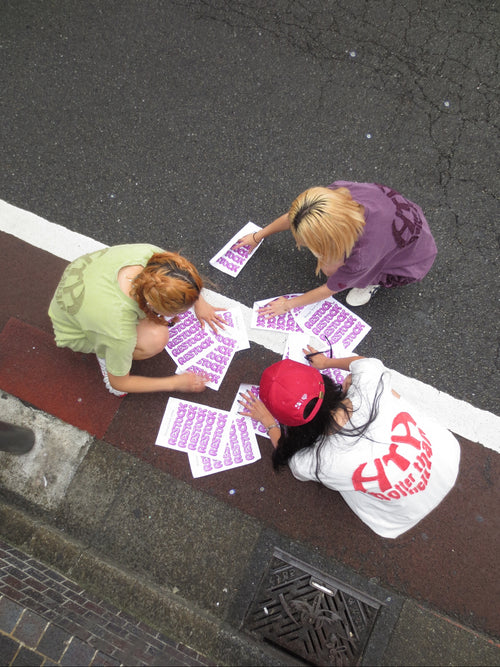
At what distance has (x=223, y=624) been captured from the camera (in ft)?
8.26

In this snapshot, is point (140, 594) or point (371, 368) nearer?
point (371, 368)

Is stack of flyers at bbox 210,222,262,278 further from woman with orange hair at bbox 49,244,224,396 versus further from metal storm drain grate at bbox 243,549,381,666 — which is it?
metal storm drain grate at bbox 243,549,381,666

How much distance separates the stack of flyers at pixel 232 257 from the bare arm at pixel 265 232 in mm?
41

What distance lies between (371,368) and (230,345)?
100 cm

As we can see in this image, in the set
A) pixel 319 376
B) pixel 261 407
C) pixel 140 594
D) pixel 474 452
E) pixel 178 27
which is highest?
pixel 178 27

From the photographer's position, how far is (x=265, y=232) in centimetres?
290

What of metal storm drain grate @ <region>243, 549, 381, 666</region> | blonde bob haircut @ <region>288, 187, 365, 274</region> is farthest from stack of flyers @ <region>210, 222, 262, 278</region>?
metal storm drain grate @ <region>243, 549, 381, 666</region>

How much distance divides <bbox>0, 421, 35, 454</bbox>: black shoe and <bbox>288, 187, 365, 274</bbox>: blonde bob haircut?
2104 millimetres

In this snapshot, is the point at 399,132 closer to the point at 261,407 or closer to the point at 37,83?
the point at 261,407

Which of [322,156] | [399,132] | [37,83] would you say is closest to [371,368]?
[322,156]

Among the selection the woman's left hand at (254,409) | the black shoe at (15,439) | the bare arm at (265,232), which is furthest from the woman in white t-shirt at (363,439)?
the black shoe at (15,439)

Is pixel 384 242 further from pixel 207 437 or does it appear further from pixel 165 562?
pixel 165 562

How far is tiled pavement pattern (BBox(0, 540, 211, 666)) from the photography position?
1948 millimetres

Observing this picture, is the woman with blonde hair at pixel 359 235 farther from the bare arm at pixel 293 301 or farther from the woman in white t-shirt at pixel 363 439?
the woman in white t-shirt at pixel 363 439
